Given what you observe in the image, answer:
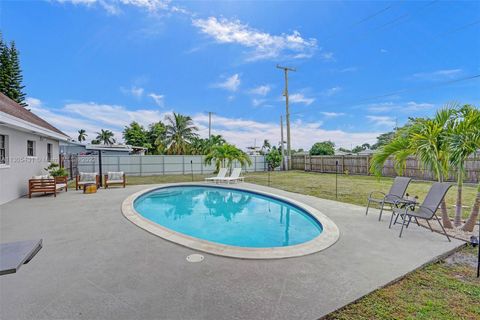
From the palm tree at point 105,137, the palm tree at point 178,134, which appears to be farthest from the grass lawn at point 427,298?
the palm tree at point 105,137

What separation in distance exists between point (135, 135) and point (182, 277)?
108 feet

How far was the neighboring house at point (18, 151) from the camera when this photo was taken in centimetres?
743

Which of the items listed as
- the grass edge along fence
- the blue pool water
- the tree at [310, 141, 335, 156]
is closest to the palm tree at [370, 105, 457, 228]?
the blue pool water

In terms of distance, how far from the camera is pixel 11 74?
21188mm

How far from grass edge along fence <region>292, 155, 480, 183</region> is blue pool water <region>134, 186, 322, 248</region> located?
10.2 m

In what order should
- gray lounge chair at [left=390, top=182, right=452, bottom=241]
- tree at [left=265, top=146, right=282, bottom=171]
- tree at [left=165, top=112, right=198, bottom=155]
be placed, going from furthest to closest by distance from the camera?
tree at [left=165, top=112, right=198, bottom=155], tree at [left=265, top=146, right=282, bottom=171], gray lounge chair at [left=390, top=182, right=452, bottom=241]

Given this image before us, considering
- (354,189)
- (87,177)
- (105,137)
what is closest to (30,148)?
(87,177)

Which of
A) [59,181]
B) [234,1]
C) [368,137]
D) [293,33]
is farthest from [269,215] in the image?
[368,137]

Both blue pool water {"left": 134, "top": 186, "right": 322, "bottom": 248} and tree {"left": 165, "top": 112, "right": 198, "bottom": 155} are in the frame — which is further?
tree {"left": 165, "top": 112, "right": 198, "bottom": 155}

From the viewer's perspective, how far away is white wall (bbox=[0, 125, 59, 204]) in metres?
7.67

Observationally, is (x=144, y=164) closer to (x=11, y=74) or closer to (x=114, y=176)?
(x=114, y=176)

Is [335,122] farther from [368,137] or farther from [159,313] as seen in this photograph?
[159,313]

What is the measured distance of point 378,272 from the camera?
3.07 meters

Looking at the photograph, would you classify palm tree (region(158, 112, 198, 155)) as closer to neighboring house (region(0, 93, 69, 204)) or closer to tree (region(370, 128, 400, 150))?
neighboring house (region(0, 93, 69, 204))
